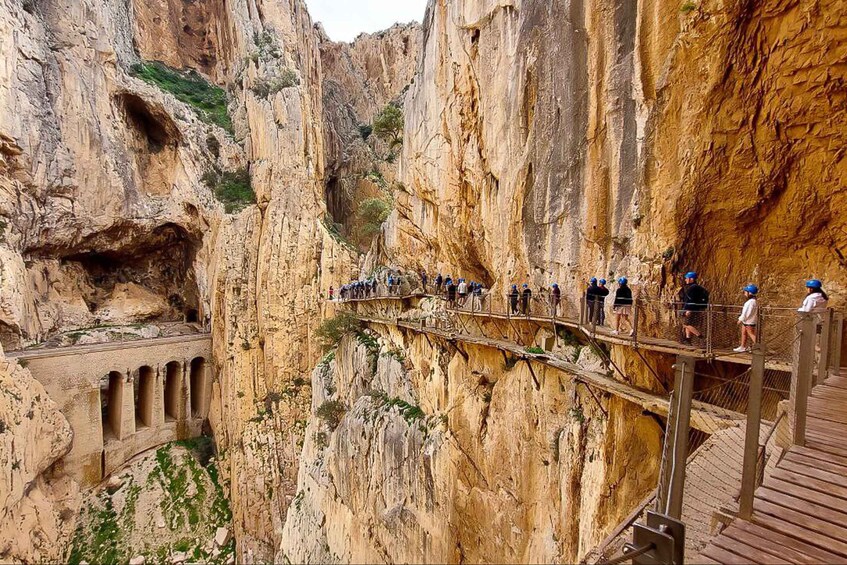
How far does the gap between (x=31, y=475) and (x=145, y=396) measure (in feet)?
24.3

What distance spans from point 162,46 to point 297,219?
2809 centimetres

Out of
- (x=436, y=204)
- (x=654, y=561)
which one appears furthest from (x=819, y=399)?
(x=436, y=204)

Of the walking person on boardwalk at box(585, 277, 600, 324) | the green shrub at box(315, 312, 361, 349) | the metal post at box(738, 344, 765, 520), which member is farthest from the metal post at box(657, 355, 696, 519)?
the green shrub at box(315, 312, 361, 349)

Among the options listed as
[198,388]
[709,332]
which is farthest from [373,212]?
[709,332]

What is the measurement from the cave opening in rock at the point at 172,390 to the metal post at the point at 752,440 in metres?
32.9

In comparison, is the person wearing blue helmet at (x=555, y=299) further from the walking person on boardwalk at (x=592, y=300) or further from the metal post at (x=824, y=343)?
the metal post at (x=824, y=343)

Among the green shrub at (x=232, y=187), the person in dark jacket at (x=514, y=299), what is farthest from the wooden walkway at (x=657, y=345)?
the green shrub at (x=232, y=187)

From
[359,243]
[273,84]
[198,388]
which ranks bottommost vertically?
[198,388]

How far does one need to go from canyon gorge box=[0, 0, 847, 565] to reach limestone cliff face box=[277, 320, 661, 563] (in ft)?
0.29

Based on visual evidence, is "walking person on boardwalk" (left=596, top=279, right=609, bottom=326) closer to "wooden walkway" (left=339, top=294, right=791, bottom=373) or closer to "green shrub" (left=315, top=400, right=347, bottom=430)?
"wooden walkway" (left=339, top=294, right=791, bottom=373)

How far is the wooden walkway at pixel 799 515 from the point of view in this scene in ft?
8.84

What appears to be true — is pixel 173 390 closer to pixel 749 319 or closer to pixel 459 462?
pixel 459 462

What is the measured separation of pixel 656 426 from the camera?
651 centimetres

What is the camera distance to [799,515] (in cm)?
305
